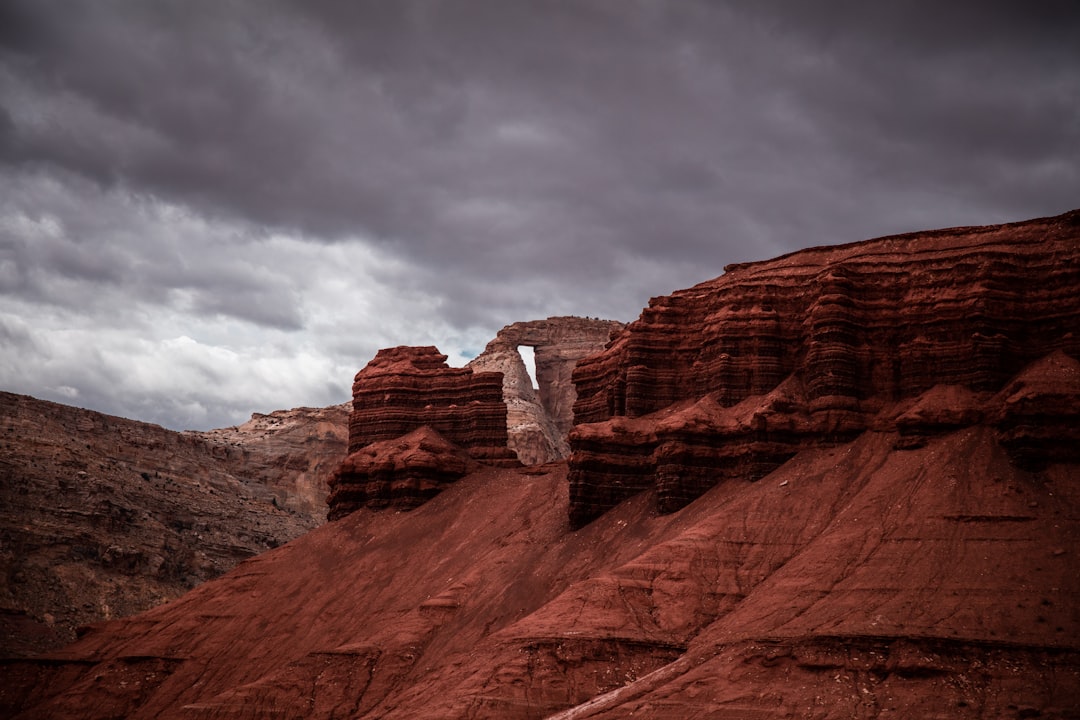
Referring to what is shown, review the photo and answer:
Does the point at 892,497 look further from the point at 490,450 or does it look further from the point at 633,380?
the point at 490,450

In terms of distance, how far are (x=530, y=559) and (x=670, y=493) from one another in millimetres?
8586

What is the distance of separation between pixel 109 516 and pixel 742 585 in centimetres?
6501

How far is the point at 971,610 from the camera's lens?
137ft

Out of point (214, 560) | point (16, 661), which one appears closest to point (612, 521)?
point (16, 661)

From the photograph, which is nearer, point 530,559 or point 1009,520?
point 1009,520

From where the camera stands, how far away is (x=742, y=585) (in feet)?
165

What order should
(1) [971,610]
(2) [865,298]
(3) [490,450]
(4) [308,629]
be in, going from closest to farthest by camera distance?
(1) [971,610] < (2) [865,298] < (4) [308,629] < (3) [490,450]

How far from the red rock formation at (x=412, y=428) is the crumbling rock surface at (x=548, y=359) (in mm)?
53668

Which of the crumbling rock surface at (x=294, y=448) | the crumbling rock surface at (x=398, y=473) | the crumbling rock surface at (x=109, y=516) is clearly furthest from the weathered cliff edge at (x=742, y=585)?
the crumbling rock surface at (x=294, y=448)

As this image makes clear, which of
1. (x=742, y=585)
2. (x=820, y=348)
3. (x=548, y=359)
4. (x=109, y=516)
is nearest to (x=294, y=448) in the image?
(x=109, y=516)

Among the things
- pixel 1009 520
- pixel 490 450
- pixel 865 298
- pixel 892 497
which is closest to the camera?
pixel 1009 520

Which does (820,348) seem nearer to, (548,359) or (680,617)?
(680,617)

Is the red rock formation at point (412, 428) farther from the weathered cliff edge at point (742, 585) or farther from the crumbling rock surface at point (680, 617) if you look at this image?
the crumbling rock surface at point (680, 617)

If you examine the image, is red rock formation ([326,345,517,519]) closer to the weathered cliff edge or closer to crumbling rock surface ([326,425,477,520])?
crumbling rock surface ([326,425,477,520])
